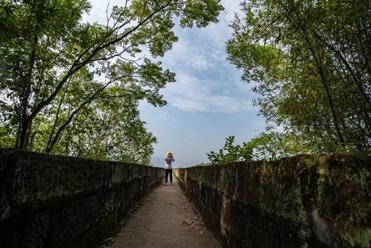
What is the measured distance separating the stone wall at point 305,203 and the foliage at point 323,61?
10.3 feet

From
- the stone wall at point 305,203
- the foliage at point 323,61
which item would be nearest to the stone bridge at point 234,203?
the stone wall at point 305,203

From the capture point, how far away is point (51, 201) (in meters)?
1.98

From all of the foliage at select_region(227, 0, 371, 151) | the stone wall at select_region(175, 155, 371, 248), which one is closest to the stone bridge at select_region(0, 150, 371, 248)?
the stone wall at select_region(175, 155, 371, 248)

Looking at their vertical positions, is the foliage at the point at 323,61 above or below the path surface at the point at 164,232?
above

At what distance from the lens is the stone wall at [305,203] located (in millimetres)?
1070

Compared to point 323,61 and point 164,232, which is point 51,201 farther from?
point 323,61

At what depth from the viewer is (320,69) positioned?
6.08 metres

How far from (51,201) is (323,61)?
650cm

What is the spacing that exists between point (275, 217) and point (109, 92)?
11.9m

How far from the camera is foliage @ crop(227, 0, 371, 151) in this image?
531 cm

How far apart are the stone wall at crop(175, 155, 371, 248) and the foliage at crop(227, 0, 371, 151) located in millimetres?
3125

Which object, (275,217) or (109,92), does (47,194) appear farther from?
(109,92)

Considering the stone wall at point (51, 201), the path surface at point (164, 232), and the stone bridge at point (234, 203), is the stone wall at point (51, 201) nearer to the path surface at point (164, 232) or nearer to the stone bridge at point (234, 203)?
the stone bridge at point (234, 203)

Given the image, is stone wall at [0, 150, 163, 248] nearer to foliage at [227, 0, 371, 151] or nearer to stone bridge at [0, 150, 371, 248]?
stone bridge at [0, 150, 371, 248]
